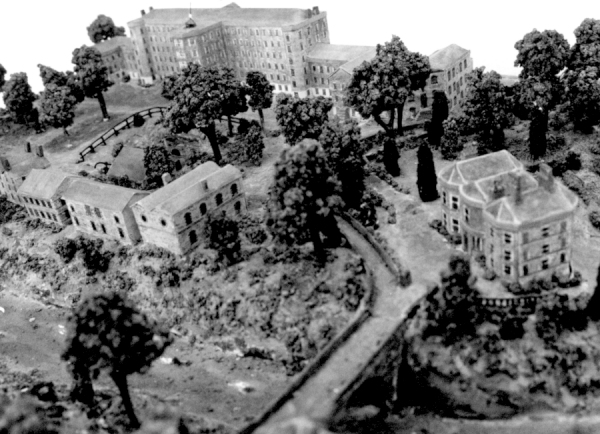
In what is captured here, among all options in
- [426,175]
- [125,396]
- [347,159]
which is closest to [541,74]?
[426,175]

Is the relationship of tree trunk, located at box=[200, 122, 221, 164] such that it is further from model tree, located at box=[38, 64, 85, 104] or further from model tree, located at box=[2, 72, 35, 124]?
model tree, located at box=[2, 72, 35, 124]

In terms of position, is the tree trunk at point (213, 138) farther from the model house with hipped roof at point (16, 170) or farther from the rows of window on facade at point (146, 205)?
the model house with hipped roof at point (16, 170)

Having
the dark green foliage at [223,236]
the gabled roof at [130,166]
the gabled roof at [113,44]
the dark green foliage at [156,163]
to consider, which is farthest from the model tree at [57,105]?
the dark green foliage at [223,236]

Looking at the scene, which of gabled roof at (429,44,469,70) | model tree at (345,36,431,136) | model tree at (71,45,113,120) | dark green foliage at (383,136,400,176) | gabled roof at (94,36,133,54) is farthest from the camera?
gabled roof at (94,36,133,54)

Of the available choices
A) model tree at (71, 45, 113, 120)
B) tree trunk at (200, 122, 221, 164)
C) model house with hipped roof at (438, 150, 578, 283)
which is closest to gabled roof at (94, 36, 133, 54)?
model tree at (71, 45, 113, 120)

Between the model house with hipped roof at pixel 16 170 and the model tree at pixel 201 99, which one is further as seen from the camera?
the model house with hipped roof at pixel 16 170

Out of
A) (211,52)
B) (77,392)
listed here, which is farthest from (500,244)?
(211,52)
